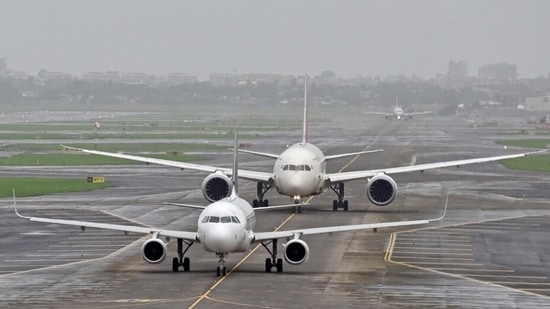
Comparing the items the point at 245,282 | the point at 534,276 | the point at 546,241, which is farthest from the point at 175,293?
the point at 546,241

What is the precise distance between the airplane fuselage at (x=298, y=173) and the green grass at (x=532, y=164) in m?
47.6

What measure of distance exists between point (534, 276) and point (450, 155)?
84.4 m

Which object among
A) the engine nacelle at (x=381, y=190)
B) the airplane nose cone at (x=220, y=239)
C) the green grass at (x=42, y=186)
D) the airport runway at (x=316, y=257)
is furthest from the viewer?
the green grass at (x=42, y=186)

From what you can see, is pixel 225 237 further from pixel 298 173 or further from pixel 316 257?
pixel 298 173

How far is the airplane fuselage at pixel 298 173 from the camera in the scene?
74.9m

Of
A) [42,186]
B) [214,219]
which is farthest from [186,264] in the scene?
[42,186]

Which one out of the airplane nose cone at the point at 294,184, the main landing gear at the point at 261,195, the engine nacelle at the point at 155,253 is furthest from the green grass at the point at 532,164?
the engine nacelle at the point at 155,253

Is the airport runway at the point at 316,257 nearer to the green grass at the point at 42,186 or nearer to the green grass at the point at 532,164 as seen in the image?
the green grass at the point at 42,186

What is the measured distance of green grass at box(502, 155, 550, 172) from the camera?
122m

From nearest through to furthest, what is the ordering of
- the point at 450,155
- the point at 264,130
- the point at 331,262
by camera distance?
the point at 331,262 → the point at 450,155 → the point at 264,130

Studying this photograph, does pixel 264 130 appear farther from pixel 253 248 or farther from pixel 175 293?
pixel 175 293

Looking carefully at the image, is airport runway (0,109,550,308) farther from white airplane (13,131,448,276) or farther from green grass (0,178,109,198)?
green grass (0,178,109,198)

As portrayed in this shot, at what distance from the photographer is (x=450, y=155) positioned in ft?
445

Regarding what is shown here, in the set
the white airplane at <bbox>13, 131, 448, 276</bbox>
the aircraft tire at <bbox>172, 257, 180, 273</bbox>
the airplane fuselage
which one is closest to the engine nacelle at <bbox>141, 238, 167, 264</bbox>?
the white airplane at <bbox>13, 131, 448, 276</bbox>
